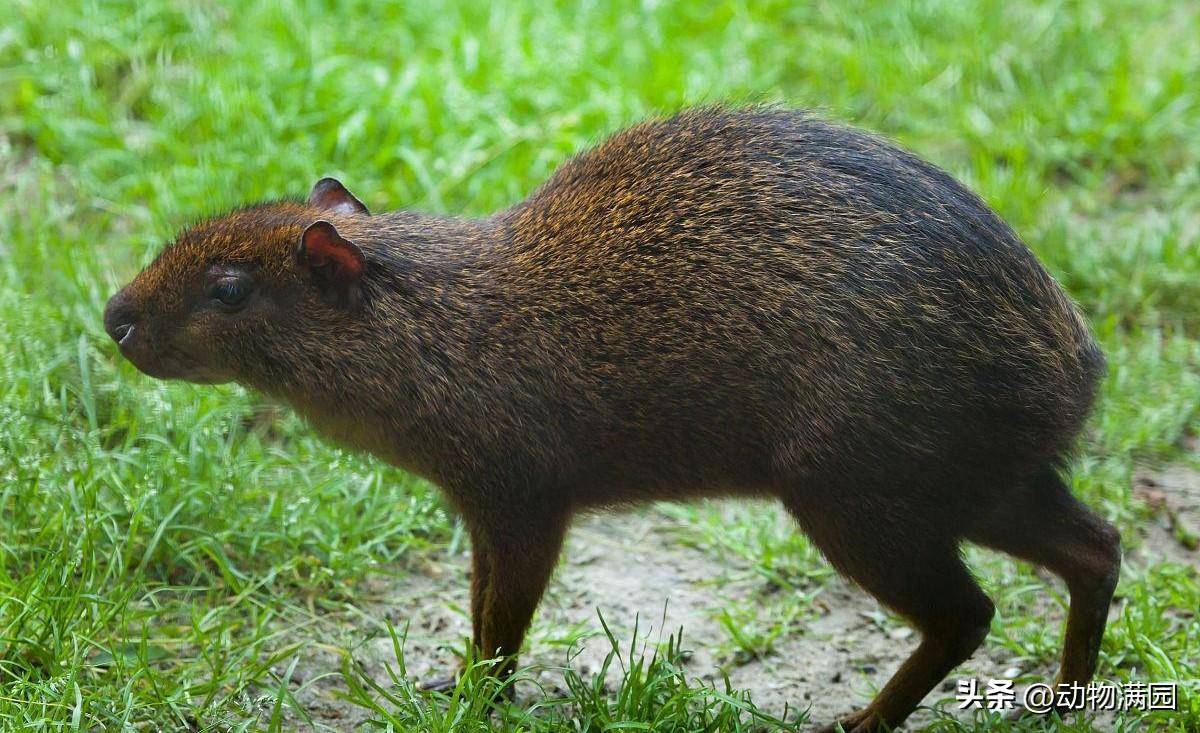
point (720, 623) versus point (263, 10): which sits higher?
point (263, 10)

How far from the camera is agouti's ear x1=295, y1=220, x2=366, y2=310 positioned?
13.6 feet

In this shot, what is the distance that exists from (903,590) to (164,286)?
2.25 m

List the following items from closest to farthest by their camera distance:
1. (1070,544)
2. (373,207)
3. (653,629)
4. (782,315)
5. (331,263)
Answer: (782,315)
(331,263)
(1070,544)
(653,629)
(373,207)

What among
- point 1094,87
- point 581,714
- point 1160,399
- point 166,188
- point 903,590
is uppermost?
point 1094,87

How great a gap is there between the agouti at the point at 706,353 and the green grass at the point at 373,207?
513mm

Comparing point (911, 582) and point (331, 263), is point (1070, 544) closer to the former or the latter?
point (911, 582)

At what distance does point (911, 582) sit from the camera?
13.3 ft

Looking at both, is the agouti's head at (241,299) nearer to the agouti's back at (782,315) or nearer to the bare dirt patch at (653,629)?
the agouti's back at (782,315)

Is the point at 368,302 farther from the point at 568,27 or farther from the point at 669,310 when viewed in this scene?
the point at 568,27

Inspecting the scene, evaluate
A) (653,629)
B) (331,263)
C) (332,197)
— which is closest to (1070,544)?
(653,629)

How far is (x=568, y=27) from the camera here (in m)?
7.66

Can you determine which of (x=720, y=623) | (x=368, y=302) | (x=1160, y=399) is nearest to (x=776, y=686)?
(x=720, y=623)

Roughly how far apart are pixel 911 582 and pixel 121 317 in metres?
2.37

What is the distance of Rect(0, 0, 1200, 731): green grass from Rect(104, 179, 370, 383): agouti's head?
607mm
